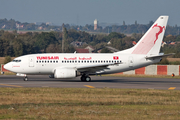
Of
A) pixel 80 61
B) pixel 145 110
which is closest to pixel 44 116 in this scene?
pixel 145 110

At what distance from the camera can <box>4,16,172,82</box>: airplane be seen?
37.9m

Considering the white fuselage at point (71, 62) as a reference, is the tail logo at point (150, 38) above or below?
above

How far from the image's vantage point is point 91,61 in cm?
3869

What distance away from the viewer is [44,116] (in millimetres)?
15398

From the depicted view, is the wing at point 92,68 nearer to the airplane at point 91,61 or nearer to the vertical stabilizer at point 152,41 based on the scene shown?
the airplane at point 91,61

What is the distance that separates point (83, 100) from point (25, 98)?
427 centimetres

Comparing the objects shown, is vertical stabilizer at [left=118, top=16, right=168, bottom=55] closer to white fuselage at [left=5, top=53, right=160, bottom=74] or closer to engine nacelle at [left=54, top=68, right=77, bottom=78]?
white fuselage at [left=5, top=53, right=160, bottom=74]

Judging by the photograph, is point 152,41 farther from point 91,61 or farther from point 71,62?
point 71,62

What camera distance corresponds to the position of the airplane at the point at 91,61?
124 ft

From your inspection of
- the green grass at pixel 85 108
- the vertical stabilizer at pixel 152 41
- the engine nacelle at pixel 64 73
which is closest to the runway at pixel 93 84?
the engine nacelle at pixel 64 73

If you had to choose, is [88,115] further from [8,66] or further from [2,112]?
[8,66]

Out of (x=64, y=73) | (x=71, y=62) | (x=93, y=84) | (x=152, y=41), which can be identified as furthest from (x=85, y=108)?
(x=152, y=41)

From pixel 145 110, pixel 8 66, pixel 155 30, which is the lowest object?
pixel 145 110

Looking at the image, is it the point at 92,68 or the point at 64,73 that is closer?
the point at 64,73
